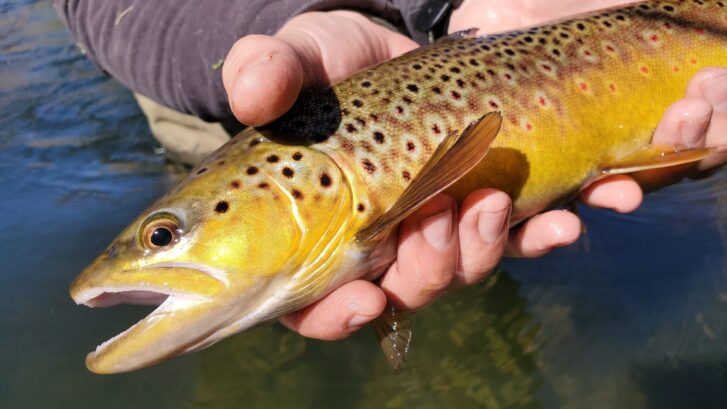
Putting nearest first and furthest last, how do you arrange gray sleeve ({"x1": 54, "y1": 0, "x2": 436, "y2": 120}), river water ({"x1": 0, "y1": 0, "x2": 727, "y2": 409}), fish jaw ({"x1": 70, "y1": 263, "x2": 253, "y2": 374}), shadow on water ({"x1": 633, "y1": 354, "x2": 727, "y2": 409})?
fish jaw ({"x1": 70, "y1": 263, "x2": 253, "y2": 374}), shadow on water ({"x1": 633, "y1": 354, "x2": 727, "y2": 409}), river water ({"x1": 0, "y1": 0, "x2": 727, "y2": 409}), gray sleeve ({"x1": 54, "y1": 0, "x2": 436, "y2": 120})

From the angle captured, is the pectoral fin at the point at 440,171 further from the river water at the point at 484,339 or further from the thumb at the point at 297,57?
the river water at the point at 484,339

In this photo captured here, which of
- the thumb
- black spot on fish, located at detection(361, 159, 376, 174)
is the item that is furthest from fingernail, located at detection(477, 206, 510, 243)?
the thumb

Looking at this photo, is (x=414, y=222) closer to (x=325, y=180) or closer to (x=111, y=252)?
(x=325, y=180)

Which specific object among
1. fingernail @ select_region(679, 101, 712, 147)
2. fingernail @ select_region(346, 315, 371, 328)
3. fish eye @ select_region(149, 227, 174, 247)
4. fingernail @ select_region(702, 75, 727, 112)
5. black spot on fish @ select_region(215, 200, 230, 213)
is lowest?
fingernail @ select_region(346, 315, 371, 328)

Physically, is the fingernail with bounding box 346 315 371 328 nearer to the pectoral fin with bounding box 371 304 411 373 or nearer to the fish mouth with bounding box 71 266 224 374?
the pectoral fin with bounding box 371 304 411 373

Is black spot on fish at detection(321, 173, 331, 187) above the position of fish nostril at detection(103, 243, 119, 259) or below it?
above

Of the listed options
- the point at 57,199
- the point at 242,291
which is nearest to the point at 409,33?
the point at 242,291

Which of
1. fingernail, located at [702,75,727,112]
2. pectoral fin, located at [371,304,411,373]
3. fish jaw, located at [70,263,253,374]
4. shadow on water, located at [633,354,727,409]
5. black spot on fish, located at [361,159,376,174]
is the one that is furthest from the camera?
shadow on water, located at [633,354,727,409]

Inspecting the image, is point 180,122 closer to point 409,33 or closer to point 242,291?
point 409,33
